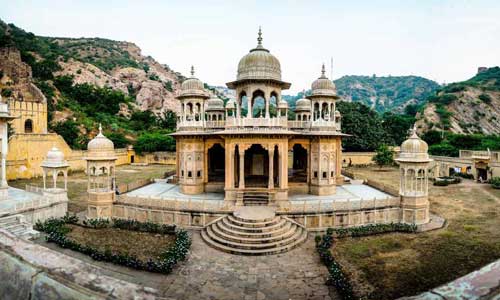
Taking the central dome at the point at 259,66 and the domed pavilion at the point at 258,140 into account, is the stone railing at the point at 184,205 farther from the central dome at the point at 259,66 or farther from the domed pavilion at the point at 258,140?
the central dome at the point at 259,66

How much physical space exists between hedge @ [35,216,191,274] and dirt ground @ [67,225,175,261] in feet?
1.04

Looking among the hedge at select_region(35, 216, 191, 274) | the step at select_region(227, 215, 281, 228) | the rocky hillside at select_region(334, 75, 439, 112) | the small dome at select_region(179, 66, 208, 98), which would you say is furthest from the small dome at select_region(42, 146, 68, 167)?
the rocky hillside at select_region(334, 75, 439, 112)

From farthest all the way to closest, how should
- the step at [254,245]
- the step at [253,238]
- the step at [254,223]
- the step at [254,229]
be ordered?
the step at [254,223] → the step at [254,229] → the step at [253,238] → the step at [254,245]

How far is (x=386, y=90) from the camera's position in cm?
18275

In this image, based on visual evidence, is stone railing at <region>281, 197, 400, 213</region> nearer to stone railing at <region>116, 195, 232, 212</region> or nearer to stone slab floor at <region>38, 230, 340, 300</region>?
stone slab floor at <region>38, 230, 340, 300</region>

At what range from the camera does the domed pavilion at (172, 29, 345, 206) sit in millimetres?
19328

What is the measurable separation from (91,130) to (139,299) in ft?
189

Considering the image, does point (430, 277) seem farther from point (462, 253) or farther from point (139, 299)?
point (139, 299)

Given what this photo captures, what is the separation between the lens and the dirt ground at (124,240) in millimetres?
13641

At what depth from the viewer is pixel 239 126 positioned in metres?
19.3

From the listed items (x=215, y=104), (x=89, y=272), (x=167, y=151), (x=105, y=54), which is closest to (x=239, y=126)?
(x=215, y=104)

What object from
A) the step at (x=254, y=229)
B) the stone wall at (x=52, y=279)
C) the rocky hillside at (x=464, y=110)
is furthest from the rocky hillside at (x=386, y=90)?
the stone wall at (x=52, y=279)

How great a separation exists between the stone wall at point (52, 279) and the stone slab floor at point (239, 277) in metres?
7.41

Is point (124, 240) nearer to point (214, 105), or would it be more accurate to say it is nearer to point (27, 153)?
point (214, 105)
